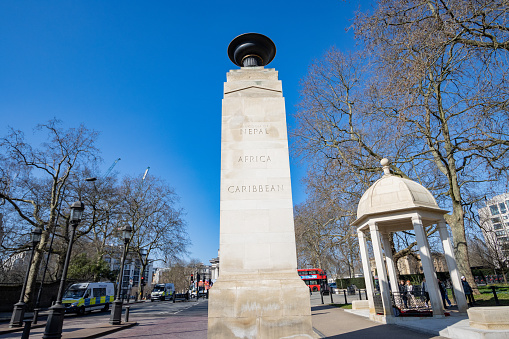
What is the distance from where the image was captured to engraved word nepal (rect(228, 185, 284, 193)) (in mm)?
7090

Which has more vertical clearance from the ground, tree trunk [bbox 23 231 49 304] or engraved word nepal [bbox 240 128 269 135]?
engraved word nepal [bbox 240 128 269 135]

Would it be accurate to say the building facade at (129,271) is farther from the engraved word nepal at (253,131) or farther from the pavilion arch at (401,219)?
the engraved word nepal at (253,131)

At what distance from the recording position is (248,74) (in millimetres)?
8398

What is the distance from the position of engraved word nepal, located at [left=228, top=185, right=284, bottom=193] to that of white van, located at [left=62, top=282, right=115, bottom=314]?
22.3 m

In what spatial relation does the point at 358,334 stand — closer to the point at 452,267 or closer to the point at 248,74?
the point at 452,267

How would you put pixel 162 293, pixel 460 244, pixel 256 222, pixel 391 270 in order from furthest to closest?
pixel 162 293, pixel 460 244, pixel 391 270, pixel 256 222

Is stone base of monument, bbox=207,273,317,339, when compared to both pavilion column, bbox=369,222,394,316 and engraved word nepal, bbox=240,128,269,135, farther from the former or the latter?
pavilion column, bbox=369,222,394,316

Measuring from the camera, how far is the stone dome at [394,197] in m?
13.0

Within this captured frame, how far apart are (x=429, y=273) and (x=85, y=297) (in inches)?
975

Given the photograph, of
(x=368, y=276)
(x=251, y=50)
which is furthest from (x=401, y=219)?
(x=251, y=50)

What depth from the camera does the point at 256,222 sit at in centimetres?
686

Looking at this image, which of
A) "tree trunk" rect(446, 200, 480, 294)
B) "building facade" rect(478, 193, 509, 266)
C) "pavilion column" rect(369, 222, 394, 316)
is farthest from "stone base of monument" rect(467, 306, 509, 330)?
"tree trunk" rect(446, 200, 480, 294)

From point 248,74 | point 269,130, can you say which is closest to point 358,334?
point 269,130

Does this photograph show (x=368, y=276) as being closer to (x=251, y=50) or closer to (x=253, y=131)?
(x=253, y=131)
